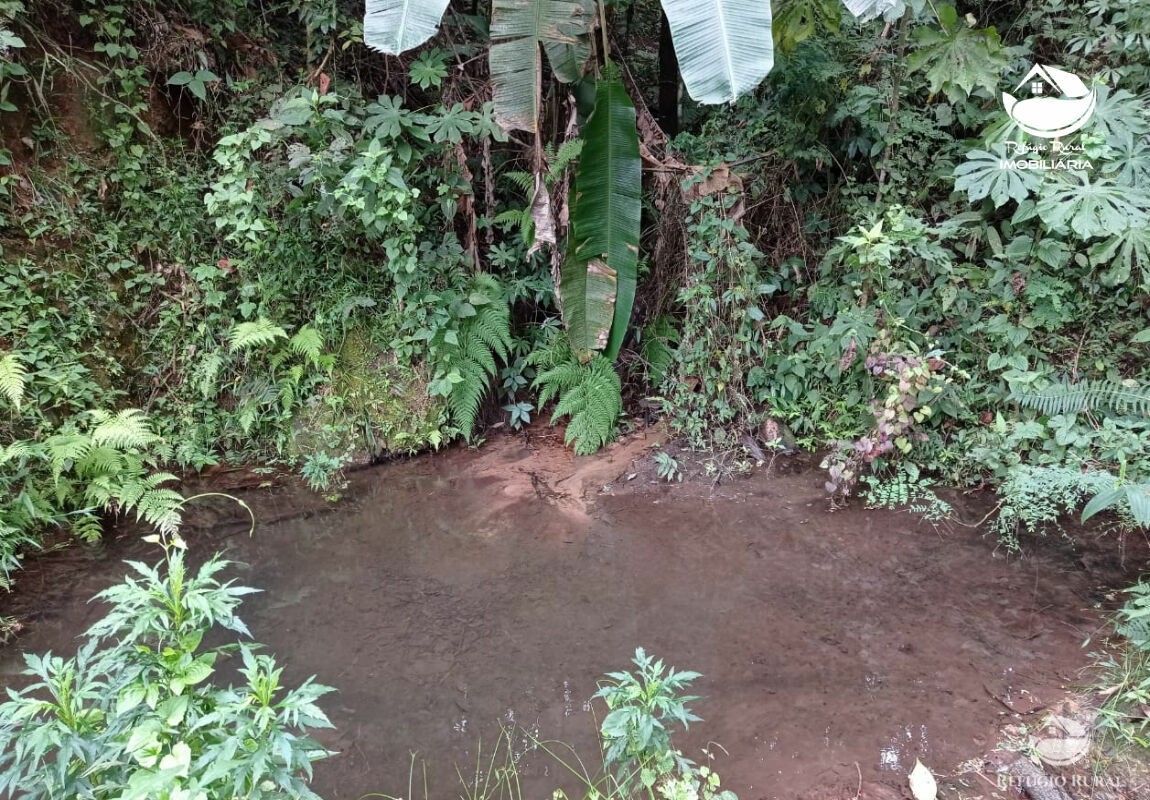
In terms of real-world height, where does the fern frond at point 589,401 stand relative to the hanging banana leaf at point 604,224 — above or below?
below

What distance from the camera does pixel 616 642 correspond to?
2805 millimetres

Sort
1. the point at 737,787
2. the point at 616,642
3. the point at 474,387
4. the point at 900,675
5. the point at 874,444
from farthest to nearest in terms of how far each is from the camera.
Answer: the point at 474,387
the point at 874,444
the point at 616,642
the point at 900,675
the point at 737,787

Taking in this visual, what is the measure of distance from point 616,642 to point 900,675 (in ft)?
3.63

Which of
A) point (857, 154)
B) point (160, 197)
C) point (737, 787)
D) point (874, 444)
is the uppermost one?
point (857, 154)

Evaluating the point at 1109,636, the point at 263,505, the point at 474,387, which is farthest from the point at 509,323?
the point at 1109,636

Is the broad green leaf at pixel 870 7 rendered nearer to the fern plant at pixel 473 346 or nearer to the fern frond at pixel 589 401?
the fern frond at pixel 589 401

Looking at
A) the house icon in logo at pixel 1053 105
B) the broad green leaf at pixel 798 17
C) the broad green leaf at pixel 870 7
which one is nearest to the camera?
the broad green leaf at pixel 870 7

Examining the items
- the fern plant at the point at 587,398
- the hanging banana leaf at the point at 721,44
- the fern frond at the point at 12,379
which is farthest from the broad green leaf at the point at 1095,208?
the fern frond at the point at 12,379

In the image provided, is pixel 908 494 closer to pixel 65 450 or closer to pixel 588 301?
pixel 588 301

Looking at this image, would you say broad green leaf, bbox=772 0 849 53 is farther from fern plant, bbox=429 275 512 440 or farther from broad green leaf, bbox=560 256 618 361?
fern plant, bbox=429 275 512 440

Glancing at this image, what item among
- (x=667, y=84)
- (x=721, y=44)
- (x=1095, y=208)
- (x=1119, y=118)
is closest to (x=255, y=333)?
(x=721, y=44)

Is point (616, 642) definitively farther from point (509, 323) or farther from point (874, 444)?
point (509, 323)

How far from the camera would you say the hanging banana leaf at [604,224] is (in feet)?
12.8

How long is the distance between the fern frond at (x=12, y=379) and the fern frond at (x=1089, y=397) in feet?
16.9
